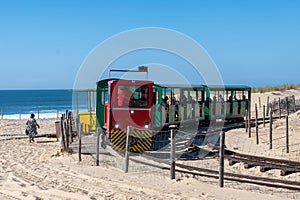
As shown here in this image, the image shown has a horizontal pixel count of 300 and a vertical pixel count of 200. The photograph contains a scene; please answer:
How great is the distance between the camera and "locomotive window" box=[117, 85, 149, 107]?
1781 cm

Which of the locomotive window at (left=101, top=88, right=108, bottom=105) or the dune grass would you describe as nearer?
the locomotive window at (left=101, top=88, right=108, bottom=105)

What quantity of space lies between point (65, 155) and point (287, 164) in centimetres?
797

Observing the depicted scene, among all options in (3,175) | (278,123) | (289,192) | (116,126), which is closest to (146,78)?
(116,126)

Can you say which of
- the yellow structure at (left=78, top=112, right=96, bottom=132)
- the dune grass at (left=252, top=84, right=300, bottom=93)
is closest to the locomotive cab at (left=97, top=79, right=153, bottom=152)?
the yellow structure at (left=78, top=112, right=96, bottom=132)

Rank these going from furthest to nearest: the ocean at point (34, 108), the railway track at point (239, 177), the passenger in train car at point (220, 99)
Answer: the ocean at point (34, 108), the passenger in train car at point (220, 99), the railway track at point (239, 177)

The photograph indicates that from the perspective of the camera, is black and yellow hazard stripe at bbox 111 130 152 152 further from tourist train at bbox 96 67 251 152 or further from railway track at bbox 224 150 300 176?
railway track at bbox 224 150 300 176

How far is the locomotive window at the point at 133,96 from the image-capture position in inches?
701

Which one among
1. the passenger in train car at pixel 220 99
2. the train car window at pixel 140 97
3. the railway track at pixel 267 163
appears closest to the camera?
the railway track at pixel 267 163

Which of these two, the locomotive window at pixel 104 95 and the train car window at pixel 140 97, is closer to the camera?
the train car window at pixel 140 97

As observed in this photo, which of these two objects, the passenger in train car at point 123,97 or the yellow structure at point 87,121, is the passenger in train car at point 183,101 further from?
the passenger in train car at point 123,97

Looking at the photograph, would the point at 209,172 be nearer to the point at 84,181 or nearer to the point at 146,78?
the point at 84,181

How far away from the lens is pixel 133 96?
17953 mm

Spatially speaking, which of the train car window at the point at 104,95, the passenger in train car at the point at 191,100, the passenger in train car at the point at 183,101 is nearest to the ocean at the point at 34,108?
the passenger in train car at the point at 183,101

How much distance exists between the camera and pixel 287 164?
1536cm
